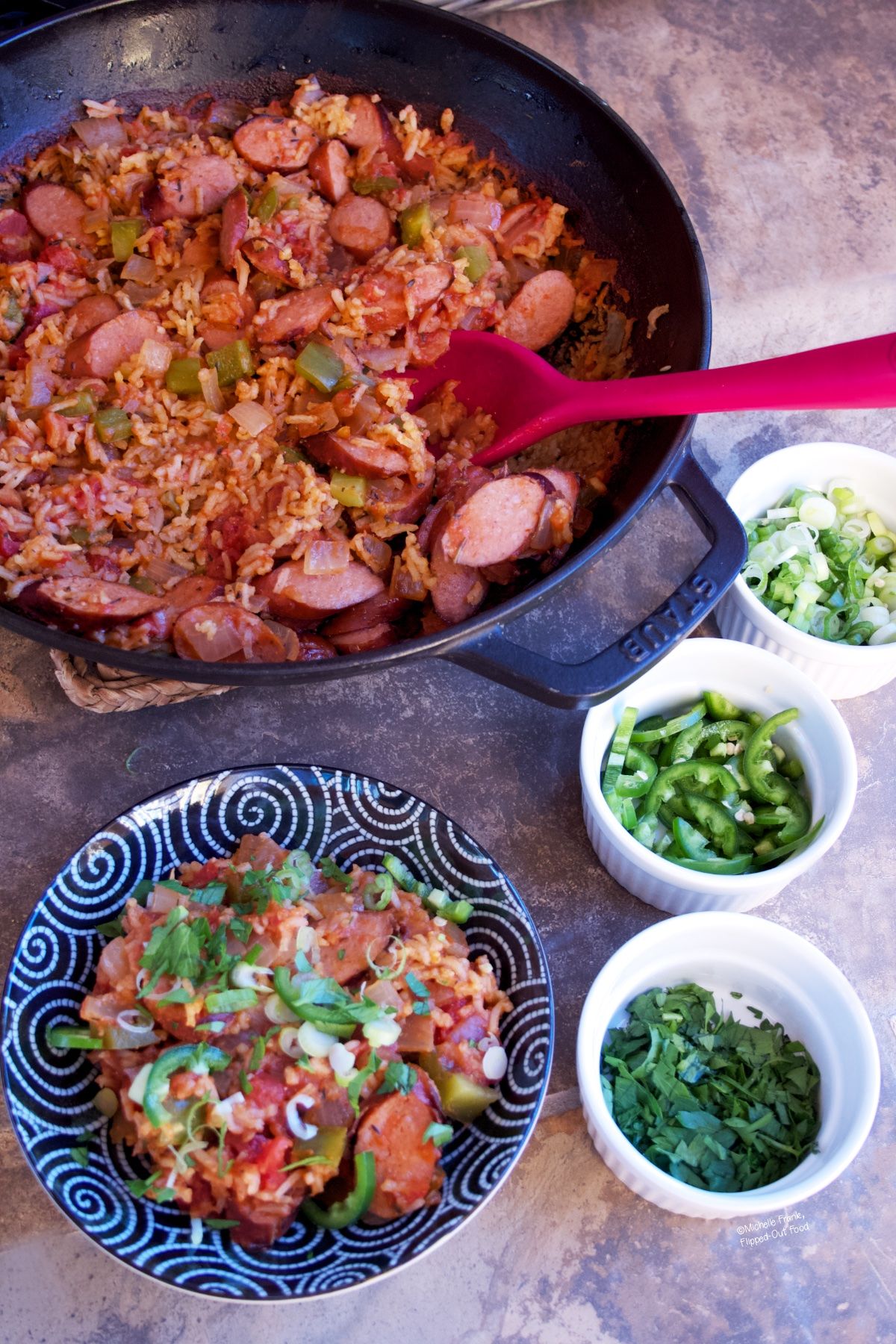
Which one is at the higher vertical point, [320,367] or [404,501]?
[320,367]

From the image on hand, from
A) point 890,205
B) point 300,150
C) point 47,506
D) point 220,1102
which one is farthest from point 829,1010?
point 890,205

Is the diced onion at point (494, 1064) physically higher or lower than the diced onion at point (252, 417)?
lower

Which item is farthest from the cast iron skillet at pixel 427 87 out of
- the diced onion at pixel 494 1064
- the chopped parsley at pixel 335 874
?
the diced onion at pixel 494 1064

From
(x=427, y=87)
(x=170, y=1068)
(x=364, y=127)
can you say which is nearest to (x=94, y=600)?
(x=170, y=1068)

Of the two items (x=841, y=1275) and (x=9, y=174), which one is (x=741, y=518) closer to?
(x=841, y=1275)

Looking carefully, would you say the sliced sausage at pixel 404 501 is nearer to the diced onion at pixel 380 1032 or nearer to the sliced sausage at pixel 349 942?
the sliced sausage at pixel 349 942

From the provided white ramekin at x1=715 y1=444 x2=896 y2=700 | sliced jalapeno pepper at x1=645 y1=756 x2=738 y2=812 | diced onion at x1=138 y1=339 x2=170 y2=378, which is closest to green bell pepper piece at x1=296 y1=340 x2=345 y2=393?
diced onion at x1=138 y1=339 x2=170 y2=378

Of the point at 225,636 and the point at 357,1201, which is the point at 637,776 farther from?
the point at 357,1201
